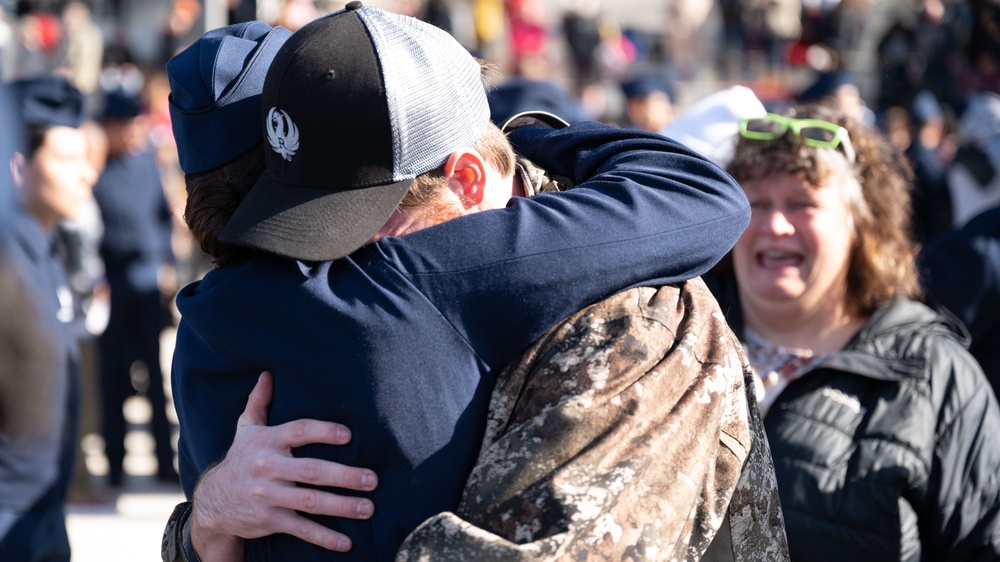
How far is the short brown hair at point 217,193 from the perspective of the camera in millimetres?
1750

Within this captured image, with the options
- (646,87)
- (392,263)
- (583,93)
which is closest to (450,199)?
(392,263)

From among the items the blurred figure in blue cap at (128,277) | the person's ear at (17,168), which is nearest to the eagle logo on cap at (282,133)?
the person's ear at (17,168)

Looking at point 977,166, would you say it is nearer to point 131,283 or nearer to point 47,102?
point 47,102

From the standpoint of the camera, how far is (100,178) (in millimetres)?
7742

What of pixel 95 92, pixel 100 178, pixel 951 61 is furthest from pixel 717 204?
pixel 951 61

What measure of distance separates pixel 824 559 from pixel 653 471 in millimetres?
1375

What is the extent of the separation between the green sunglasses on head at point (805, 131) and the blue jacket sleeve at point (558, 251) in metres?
1.41

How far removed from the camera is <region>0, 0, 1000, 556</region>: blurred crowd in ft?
19.1

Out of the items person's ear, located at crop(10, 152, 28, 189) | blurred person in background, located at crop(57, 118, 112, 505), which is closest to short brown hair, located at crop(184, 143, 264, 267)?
person's ear, located at crop(10, 152, 28, 189)

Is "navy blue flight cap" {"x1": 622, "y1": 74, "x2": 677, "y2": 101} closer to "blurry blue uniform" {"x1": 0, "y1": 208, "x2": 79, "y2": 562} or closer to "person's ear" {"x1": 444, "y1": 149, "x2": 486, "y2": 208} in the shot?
"blurry blue uniform" {"x1": 0, "y1": 208, "x2": 79, "y2": 562}

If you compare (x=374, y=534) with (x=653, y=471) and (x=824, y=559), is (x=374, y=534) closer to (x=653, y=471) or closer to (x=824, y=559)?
(x=653, y=471)

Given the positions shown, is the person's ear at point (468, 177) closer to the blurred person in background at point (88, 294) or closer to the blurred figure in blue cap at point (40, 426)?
the blurred figure in blue cap at point (40, 426)

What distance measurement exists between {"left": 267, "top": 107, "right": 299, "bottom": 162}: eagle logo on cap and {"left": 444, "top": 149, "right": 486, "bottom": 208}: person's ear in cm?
22

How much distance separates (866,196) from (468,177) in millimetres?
1848
